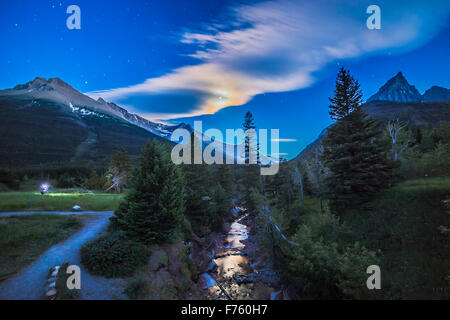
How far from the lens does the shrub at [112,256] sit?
11422 millimetres

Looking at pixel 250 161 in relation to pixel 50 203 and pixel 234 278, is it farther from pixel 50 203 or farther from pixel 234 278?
pixel 50 203

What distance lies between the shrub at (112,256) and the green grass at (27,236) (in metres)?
2.90

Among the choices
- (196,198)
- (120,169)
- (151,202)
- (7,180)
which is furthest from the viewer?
(120,169)

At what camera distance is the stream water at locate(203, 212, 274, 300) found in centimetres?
1722

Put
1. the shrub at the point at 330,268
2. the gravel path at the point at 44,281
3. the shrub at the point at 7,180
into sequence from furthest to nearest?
1. the shrub at the point at 7,180
2. the shrub at the point at 330,268
3. the gravel path at the point at 44,281

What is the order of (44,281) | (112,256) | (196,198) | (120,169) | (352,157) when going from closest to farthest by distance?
(44,281), (112,256), (352,157), (196,198), (120,169)

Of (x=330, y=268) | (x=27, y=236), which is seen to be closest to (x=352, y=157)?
(x=330, y=268)

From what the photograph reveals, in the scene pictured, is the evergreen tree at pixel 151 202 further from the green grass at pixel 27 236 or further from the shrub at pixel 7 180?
the shrub at pixel 7 180

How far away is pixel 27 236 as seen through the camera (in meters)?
13.1

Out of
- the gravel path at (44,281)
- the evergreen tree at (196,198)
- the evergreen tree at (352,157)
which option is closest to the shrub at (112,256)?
the gravel path at (44,281)

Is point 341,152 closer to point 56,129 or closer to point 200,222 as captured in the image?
point 200,222

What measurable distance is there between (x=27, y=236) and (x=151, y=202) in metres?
7.99
